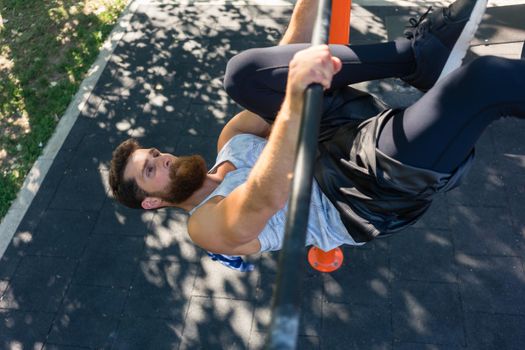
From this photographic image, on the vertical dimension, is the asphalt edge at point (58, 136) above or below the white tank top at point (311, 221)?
below

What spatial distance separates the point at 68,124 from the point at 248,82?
3.83m

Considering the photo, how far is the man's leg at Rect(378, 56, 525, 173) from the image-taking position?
1.89 meters

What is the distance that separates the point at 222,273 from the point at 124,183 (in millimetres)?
1402

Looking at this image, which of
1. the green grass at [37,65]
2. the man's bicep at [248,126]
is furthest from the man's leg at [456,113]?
the green grass at [37,65]

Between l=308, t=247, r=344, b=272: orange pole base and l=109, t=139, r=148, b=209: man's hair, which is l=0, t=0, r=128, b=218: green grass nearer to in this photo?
l=109, t=139, r=148, b=209: man's hair

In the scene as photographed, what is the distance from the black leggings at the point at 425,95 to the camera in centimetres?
190

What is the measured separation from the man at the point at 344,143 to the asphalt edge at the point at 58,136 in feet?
7.63

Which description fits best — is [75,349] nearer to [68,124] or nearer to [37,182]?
[37,182]

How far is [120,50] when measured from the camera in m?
6.12

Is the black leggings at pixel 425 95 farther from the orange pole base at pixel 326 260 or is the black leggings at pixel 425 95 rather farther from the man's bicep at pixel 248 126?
the orange pole base at pixel 326 260

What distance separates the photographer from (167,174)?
2918 millimetres

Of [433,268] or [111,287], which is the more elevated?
[433,268]

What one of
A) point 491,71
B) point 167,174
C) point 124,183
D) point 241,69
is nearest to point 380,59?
point 491,71

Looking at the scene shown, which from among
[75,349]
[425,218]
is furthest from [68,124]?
[425,218]
